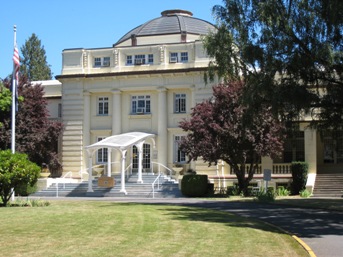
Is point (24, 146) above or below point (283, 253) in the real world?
above

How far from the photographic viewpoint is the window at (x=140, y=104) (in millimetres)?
40750

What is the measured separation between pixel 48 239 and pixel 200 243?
11.2ft

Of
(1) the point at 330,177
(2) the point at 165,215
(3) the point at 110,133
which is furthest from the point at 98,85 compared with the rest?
(2) the point at 165,215

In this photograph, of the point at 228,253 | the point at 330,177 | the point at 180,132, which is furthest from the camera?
the point at 180,132

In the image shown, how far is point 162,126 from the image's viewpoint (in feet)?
131

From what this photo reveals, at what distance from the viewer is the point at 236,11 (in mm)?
20594

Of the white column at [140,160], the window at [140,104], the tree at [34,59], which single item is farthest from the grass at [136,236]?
the tree at [34,59]

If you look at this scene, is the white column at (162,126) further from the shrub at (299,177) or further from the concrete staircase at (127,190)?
the shrub at (299,177)

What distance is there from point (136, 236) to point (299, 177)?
24.3 meters

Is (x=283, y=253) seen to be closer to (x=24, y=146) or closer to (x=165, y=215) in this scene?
(x=165, y=215)

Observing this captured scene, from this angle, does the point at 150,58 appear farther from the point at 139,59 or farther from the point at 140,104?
the point at 140,104

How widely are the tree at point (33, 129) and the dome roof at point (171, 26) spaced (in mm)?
10134

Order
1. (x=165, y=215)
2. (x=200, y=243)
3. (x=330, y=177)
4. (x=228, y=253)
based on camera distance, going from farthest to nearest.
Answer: (x=330, y=177)
(x=165, y=215)
(x=200, y=243)
(x=228, y=253)

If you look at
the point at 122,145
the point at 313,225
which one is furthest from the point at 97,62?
the point at 313,225
